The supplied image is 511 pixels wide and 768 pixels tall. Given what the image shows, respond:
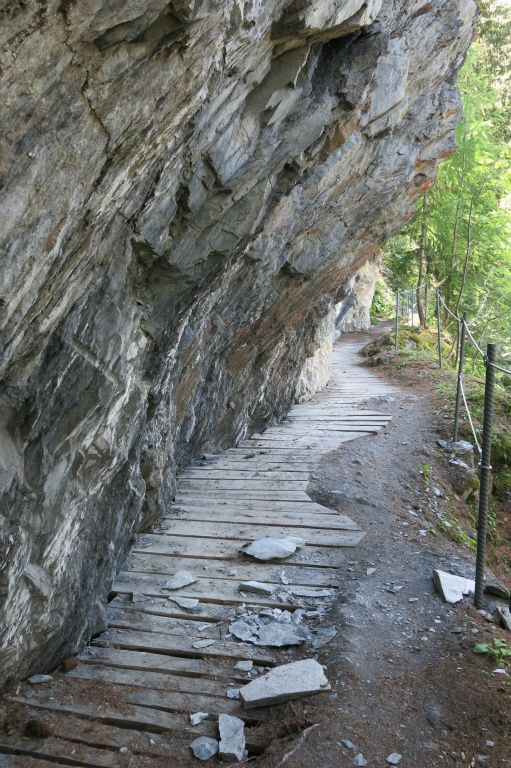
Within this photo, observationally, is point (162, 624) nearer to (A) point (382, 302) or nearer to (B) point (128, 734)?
(B) point (128, 734)

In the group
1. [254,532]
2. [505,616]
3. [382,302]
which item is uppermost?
[382,302]

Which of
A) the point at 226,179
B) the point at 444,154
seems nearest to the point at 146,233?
the point at 226,179

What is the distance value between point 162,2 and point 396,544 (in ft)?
16.1

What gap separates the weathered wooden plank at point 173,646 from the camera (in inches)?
169

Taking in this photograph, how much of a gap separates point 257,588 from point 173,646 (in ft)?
3.06

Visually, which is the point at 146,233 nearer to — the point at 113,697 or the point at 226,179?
the point at 226,179

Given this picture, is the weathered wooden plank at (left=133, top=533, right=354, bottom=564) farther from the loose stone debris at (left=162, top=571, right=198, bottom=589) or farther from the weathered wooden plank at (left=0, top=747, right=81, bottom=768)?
the weathered wooden plank at (left=0, top=747, right=81, bottom=768)

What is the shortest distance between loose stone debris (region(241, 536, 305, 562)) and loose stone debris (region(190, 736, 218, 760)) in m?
2.26

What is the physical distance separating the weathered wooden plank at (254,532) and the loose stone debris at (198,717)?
2.46 metres

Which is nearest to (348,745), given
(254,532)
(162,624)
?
(162,624)

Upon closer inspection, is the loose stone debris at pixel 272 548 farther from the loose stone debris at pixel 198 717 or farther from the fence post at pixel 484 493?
the loose stone debris at pixel 198 717

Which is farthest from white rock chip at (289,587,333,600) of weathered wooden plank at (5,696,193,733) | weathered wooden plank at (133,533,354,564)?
weathered wooden plank at (5,696,193,733)

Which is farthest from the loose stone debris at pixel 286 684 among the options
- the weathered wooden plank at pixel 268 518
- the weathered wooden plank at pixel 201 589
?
the weathered wooden plank at pixel 268 518

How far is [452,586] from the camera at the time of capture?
486 centimetres
